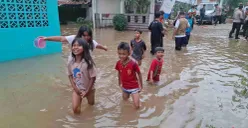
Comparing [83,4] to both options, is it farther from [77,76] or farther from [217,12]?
[77,76]

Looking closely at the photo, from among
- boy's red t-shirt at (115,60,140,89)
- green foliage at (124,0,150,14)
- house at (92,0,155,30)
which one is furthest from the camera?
green foliage at (124,0,150,14)

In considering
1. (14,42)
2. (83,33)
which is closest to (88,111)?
(83,33)

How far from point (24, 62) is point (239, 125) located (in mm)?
6048

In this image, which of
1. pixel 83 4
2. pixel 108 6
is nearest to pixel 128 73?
pixel 108 6

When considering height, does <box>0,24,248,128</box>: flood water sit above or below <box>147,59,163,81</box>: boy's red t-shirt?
below

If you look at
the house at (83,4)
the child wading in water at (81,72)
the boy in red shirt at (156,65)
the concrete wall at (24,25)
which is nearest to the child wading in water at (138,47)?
the boy in red shirt at (156,65)

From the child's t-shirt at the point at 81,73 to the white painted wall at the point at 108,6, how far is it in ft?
53.4

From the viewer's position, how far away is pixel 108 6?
1964 cm

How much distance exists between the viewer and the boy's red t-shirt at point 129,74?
3.48 metres

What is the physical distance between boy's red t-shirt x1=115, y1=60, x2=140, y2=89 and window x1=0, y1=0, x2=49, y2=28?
4890mm

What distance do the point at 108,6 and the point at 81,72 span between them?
1721 cm

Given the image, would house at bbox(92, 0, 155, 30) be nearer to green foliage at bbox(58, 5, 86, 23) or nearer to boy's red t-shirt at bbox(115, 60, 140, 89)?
green foliage at bbox(58, 5, 86, 23)

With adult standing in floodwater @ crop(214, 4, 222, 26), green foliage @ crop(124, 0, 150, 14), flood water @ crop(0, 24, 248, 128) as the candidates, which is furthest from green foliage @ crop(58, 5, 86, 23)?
flood water @ crop(0, 24, 248, 128)

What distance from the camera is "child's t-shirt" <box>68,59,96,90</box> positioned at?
331cm
